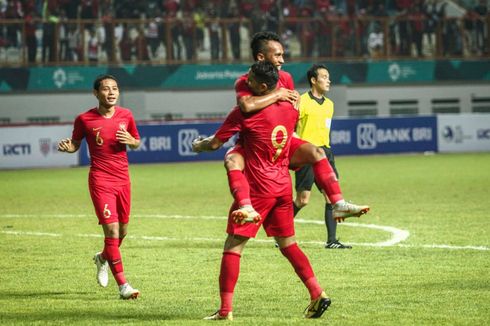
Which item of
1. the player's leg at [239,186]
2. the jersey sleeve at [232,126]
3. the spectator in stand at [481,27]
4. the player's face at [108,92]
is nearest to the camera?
the player's leg at [239,186]

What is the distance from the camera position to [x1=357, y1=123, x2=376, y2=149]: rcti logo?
39.0 m

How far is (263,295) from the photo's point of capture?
10.3 metres

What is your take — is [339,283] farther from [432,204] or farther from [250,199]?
[432,204]

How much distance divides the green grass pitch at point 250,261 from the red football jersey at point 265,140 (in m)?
1.06

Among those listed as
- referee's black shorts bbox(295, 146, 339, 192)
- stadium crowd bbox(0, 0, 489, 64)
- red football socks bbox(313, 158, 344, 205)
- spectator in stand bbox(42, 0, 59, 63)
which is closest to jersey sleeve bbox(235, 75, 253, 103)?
red football socks bbox(313, 158, 344, 205)

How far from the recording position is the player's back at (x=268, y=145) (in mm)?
8703

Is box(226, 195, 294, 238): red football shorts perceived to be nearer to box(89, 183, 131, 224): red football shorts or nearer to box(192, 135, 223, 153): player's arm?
box(192, 135, 223, 153): player's arm

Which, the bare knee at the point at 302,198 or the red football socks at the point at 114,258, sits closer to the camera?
the red football socks at the point at 114,258

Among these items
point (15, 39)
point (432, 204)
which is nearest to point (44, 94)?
point (15, 39)

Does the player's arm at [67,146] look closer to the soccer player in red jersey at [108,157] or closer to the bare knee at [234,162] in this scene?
the soccer player in red jersey at [108,157]

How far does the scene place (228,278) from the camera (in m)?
8.72

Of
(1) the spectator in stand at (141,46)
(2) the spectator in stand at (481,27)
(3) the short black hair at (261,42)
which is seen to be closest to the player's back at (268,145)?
(3) the short black hair at (261,42)

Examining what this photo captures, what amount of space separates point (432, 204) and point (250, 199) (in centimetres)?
1229

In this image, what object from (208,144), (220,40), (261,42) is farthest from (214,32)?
(208,144)
